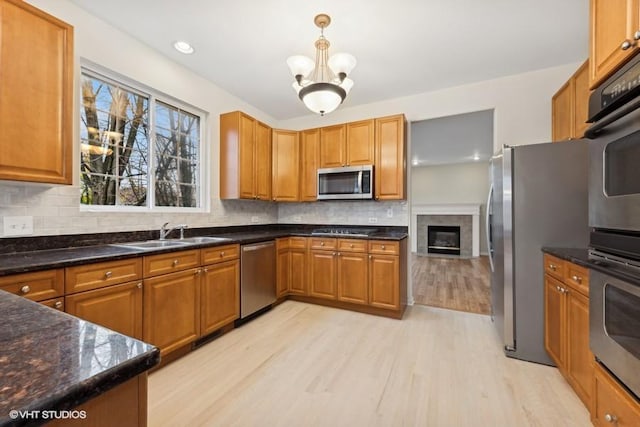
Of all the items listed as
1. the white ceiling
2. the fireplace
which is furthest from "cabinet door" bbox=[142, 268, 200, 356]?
the fireplace

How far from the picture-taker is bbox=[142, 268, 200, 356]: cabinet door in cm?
198

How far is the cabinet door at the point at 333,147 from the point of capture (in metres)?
3.63

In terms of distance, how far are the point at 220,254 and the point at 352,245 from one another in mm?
1485

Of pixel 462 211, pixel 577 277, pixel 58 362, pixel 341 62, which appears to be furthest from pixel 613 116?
pixel 462 211

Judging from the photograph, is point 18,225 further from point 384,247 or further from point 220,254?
point 384,247

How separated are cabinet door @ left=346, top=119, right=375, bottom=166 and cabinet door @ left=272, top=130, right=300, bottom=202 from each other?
778 millimetres

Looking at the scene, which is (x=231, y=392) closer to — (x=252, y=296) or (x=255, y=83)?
(x=252, y=296)

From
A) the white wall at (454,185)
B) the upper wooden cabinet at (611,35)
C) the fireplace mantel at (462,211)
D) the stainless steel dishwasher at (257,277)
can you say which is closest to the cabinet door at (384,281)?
the stainless steel dishwasher at (257,277)

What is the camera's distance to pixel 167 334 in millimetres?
2090

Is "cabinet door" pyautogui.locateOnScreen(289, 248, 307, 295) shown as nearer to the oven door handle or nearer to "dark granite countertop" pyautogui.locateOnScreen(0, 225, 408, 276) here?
"dark granite countertop" pyautogui.locateOnScreen(0, 225, 408, 276)

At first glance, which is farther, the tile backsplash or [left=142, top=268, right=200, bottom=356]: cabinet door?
[left=142, top=268, right=200, bottom=356]: cabinet door

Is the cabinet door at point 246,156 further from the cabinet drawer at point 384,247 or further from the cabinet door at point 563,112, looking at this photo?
the cabinet door at point 563,112

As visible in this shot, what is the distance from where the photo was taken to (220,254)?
258 centimetres

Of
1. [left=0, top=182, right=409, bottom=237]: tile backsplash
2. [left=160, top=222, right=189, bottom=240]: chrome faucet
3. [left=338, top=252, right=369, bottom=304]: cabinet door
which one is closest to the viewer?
[left=0, top=182, right=409, bottom=237]: tile backsplash
